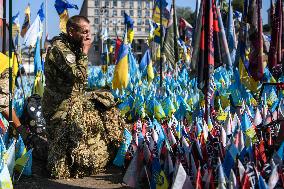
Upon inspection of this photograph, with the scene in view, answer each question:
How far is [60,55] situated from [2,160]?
145 cm

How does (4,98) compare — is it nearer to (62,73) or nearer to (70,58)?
(62,73)

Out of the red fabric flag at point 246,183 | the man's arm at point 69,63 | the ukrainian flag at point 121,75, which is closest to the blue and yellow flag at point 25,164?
the man's arm at point 69,63

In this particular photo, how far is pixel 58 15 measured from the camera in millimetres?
11609

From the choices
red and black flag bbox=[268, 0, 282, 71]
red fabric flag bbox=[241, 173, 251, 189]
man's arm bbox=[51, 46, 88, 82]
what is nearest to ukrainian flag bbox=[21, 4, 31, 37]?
red and black flag bbox=[268, 0, 282, 71]

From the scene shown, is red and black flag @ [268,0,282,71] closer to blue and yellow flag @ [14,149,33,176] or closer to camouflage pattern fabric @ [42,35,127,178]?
camouflage pattern fabric @ [42,35,127,178]

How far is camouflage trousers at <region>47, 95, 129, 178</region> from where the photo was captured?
521cm

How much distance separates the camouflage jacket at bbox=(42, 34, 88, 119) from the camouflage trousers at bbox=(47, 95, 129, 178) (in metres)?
0.10

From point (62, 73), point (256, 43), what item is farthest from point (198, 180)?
point (256, 43)

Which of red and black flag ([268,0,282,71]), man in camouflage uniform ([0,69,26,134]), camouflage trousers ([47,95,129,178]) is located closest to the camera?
camouflage trousers ([47,95,129,178])

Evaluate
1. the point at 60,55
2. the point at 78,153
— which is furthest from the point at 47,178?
the point at 60,55

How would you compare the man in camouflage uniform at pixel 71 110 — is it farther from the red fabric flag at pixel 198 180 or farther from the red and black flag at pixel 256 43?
the red and black flag at pixel 256 43

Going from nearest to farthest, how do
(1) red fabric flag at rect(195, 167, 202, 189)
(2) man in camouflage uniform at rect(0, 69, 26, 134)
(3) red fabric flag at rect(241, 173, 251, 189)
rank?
(3) red fabric flag at rect(241, 173, 251, 189)
(1) red fabric flag at rect(195, 167, 202, 189)
(2) man in camouflage uniform at rect(0, 69, 26, 134)

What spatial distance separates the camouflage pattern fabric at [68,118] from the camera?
16.5ft

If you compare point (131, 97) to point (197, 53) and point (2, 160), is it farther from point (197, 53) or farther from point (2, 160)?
point (2, 160)
